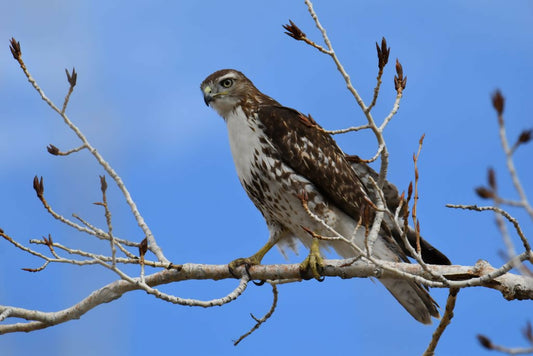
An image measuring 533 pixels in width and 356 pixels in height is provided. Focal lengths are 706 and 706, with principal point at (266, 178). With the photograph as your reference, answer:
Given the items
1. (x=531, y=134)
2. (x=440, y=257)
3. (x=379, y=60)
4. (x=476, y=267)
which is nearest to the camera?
(x=531, y=134)

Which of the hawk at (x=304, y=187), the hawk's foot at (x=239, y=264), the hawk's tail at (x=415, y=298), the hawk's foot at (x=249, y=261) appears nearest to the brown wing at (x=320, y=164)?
the hawk at (x=304, y=187)

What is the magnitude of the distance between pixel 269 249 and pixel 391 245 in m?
1.30

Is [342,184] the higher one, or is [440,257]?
[342,184]

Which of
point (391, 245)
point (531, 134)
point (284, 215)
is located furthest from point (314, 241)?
point (531, 134)

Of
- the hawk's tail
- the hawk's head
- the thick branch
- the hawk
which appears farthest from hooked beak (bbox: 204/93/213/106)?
the hawk's tail

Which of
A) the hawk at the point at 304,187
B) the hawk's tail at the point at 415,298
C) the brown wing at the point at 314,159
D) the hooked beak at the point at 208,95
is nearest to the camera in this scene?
the hawk at the point at 304,187

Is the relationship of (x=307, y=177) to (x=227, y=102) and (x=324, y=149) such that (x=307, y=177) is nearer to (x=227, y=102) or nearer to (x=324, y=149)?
(x=324, y=149)

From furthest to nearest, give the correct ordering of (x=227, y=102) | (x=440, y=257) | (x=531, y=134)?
(x=227, y=102) < (x=440, y=257) < (x=531, y=134)

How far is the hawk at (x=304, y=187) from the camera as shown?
709 centimetres

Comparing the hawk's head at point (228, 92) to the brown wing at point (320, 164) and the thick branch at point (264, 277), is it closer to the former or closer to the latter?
the brown wing at point (320, 164)

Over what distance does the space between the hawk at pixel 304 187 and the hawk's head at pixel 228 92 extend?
0.09 metres

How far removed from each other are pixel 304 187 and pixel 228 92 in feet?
5.09

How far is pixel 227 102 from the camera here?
784cm

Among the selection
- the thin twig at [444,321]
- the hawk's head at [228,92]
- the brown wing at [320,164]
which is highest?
the hawk's head at [228,92]
